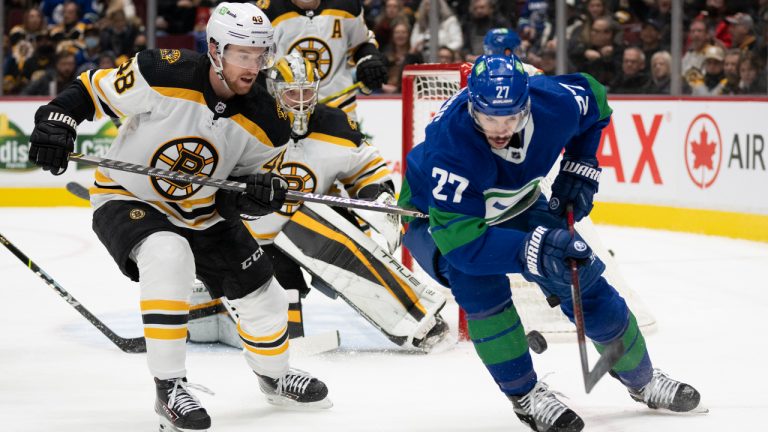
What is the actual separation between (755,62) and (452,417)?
4.12 meters

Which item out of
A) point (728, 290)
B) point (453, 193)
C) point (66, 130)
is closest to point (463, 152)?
point (453, 193)

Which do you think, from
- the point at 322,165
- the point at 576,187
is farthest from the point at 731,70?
the point at 576,187

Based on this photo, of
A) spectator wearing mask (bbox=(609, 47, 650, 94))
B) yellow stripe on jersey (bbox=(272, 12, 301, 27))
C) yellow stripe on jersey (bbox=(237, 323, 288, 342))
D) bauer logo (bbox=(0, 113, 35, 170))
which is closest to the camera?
yellow stripe on jersey (bbox=(237, 323, 288, 342))

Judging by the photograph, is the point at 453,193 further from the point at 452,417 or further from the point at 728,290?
the point at 728,290

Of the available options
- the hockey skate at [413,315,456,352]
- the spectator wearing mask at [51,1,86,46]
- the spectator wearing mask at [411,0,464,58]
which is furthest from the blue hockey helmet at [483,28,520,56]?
the spectator wearing mask at [51,1,86,46]

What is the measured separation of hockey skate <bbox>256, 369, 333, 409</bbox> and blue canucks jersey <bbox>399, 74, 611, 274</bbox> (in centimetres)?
56

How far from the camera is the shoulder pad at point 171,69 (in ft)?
10.0

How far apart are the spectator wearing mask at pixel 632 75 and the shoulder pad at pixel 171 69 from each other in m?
4.65

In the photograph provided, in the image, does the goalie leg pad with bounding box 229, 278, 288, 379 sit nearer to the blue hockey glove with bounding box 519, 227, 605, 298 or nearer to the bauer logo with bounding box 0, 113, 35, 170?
the blue hockey glove with bounding box 519, 227, 605, 298

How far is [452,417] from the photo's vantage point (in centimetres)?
324

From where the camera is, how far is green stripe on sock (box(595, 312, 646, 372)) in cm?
300

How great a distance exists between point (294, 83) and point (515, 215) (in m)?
1.27

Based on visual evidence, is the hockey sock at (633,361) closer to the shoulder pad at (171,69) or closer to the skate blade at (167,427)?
the skate blade at (167,427)

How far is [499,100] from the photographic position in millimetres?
2666
